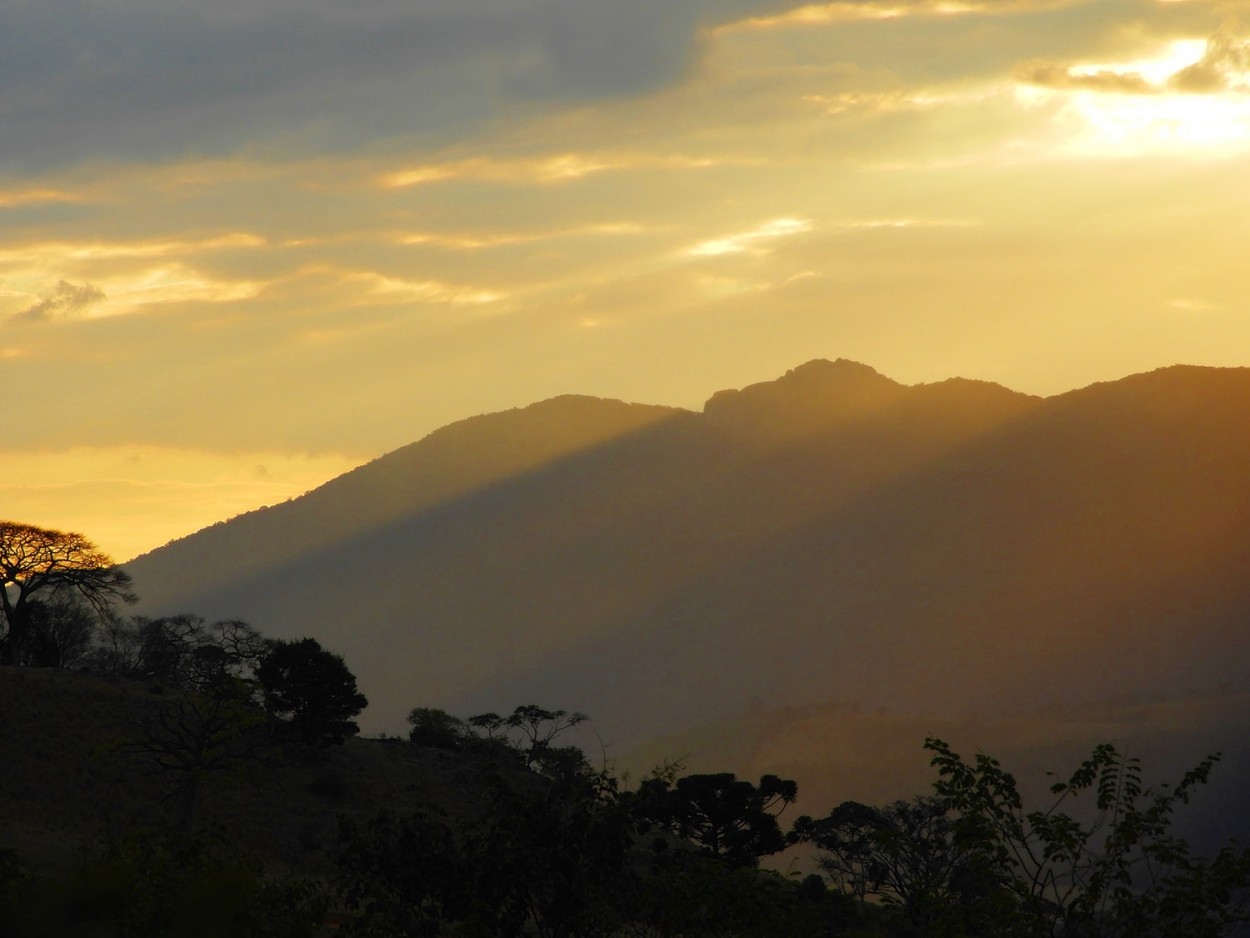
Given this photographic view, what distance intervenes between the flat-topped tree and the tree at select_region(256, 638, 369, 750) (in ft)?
35.8

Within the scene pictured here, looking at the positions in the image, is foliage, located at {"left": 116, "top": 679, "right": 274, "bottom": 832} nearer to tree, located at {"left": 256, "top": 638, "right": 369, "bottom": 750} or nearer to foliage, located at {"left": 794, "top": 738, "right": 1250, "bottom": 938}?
tree, located at {"left": 256, "top": 638, "right": 369, "bottom": 750}

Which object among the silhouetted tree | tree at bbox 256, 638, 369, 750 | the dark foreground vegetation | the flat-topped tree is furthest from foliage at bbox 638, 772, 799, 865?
the silhouetted tree

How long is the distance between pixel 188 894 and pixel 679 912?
31.9 feet

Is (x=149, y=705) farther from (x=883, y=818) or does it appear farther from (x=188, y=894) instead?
(x=188, y=894)

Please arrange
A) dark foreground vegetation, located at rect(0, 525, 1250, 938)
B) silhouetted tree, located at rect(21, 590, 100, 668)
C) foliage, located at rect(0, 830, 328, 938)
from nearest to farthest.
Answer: foliage, located at rect(0, 830, 328, 938) → dark foreground vegetation, located at rect(0, 525, 1250, 938) → silhouetted tree, located at rect(21, 590, 100, 668)

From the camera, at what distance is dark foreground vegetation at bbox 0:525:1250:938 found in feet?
70.0

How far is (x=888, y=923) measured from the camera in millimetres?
59156

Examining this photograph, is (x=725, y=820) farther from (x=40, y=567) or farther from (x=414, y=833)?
(x=414, y=833)

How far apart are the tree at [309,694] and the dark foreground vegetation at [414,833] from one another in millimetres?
148

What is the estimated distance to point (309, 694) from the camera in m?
69.6

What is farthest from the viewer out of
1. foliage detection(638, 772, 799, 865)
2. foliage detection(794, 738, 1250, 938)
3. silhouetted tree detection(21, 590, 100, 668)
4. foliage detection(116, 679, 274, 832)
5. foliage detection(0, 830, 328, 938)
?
silhouetted tree detection(21, 590, 100, 668)

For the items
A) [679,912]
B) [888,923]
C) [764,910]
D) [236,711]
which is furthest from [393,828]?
[888,923]

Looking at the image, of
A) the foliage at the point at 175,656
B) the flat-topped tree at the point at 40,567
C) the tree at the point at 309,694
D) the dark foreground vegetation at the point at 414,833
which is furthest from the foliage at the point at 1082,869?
the flat-topped tree at the point at 40,567

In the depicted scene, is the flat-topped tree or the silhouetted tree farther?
the silhouetted tree
